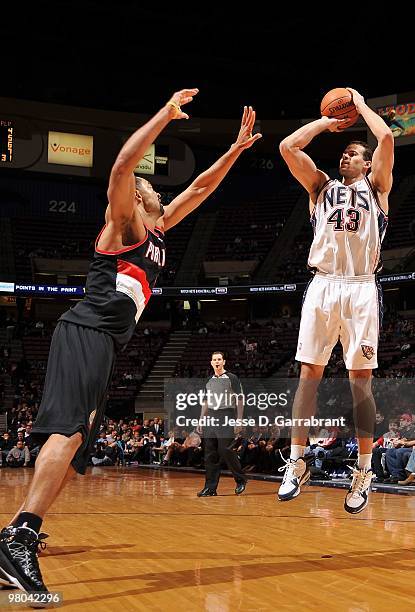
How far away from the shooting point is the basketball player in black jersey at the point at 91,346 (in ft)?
11.8

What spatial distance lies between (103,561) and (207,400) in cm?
583

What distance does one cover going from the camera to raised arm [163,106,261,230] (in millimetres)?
4906

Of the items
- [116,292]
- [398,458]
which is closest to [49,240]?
[398,458]

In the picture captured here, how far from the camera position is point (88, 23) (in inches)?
1297

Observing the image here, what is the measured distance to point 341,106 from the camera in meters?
5.14

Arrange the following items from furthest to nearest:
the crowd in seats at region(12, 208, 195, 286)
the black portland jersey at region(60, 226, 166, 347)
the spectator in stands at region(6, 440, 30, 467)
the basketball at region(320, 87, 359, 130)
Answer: the crowd in seats at region(12, 208, 195, 286) → the spectator in stands at region(6, 440, 30, 467) → the basketball at region(320, 87, 359, 130) → the black portland jersey at region(60, 226, 166, 347)

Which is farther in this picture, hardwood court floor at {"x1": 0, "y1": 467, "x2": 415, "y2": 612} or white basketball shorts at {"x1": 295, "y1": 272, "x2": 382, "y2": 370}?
white basketball shorts at {"x1": 295, "y1": 272, "x2": 382, "y2": 370}

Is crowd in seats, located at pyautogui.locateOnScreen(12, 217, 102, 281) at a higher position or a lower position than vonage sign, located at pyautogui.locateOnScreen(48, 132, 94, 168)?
lower

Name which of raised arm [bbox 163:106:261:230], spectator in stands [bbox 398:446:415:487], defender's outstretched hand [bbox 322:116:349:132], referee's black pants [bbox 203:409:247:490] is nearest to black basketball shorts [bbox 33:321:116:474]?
raised arm [bbox 163:106:261:230]

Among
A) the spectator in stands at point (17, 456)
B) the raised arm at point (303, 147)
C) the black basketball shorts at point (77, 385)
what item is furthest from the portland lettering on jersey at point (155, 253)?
the spectator in stands at point (17, 456)

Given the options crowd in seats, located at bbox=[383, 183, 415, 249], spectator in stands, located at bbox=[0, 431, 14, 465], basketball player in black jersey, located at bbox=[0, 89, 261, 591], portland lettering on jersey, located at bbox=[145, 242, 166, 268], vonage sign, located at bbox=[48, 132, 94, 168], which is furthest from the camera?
vonage sign, located at bbox=[48, 132, 94, 168]

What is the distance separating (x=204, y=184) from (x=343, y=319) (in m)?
1.42

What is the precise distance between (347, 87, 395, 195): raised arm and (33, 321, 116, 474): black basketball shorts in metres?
2.44

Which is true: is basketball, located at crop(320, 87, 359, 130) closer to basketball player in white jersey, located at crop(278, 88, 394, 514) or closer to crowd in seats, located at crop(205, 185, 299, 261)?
basketball player in white jersey, located at crop(278, 88, 394, 514)
